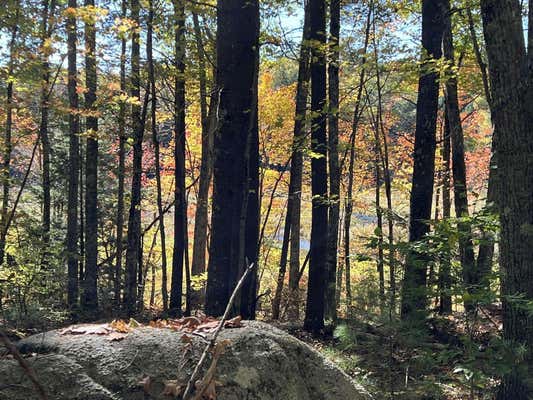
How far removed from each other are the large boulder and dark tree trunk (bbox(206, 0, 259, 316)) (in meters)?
2.72

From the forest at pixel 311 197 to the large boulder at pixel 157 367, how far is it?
2cm

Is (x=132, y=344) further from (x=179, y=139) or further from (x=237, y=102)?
(x=179, y=139)

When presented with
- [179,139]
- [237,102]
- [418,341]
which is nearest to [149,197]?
[179,139]

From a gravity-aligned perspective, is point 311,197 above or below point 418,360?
above

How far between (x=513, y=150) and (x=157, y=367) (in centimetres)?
395

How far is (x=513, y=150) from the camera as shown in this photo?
446 centimetres

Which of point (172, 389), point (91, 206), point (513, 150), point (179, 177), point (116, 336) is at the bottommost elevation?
point (172, 389)

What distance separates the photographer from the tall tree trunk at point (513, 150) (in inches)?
173

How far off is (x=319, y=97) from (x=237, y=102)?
3.35 meters

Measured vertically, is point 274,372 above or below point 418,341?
above

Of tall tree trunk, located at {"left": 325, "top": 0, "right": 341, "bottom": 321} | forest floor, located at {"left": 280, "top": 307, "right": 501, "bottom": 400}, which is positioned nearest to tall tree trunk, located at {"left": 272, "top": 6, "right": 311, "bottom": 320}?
tall tree trunk, located at {"left": 325, "top": 0, "right": 341, "bottom": 321}

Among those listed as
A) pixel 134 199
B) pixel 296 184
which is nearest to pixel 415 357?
pixel 296 184

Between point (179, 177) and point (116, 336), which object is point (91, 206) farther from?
point (116, 336)

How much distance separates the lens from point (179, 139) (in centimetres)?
1127
